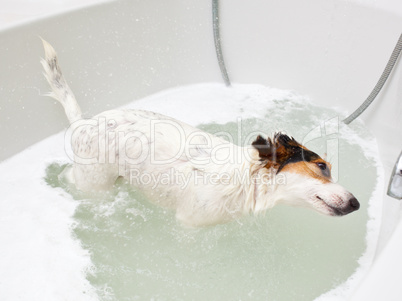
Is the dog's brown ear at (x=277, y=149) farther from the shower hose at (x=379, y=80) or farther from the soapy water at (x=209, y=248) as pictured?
the shower hose at (x=379, y=80)

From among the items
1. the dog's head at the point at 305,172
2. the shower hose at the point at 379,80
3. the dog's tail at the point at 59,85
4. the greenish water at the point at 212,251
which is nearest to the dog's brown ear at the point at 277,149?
the dog's head at the point at 305,172

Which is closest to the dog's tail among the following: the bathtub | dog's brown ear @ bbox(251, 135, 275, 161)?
the bathtub

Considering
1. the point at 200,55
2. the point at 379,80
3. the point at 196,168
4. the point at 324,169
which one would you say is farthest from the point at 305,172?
the point at 200,55

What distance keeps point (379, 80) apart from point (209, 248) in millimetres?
1049

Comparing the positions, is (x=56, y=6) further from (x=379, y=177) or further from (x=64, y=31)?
(x=379, y=177)

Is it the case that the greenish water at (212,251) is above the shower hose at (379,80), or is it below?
below

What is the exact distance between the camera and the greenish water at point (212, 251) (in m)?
1.48

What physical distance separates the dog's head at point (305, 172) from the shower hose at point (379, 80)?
33.8 inches

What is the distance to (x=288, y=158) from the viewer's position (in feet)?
4.15

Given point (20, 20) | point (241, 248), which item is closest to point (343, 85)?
point (241, 248)

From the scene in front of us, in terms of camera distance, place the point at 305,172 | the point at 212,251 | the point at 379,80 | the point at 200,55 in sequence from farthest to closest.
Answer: the point at 200,55, the point at 379,80, the point at 212,251, the point at 305,172

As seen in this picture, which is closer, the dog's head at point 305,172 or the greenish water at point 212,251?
the dog's head at point 305,172

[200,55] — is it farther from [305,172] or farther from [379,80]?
[305,172]

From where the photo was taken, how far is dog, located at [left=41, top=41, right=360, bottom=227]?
1.27 m
